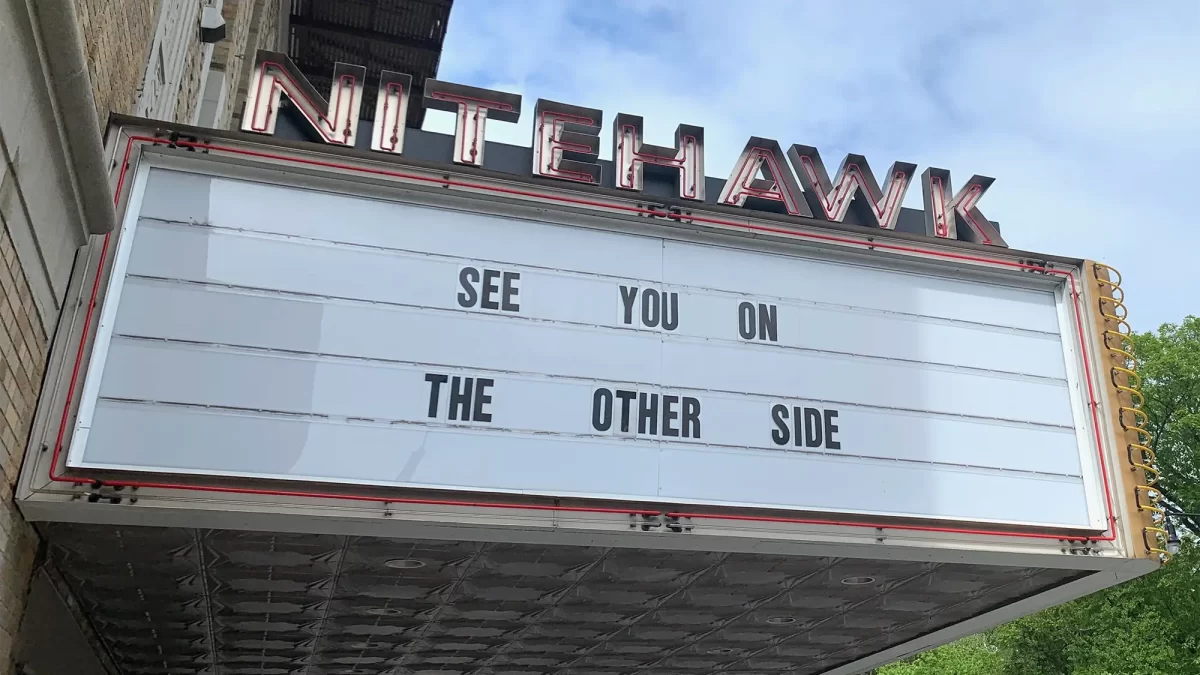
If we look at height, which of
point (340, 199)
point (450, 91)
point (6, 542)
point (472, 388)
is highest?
point (450, 91)

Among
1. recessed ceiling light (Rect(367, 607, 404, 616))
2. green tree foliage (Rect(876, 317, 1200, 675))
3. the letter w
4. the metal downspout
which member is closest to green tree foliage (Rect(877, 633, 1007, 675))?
green tree foliage (Rect(876, 317, 1200, 675))

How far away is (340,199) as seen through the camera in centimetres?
714

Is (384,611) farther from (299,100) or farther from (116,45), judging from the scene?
(116,45)

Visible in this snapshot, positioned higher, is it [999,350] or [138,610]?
[999,350]

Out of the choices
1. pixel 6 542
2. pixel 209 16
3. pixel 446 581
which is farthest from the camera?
pixel 209 16

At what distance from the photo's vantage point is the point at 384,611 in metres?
8.64

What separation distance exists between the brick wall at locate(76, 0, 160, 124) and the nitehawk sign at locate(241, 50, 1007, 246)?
81 cm

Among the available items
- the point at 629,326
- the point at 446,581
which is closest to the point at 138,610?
the point at 446,581

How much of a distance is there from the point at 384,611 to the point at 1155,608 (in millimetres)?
21808

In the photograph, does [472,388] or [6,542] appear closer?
[6,542]

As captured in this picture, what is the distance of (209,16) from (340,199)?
179 inches

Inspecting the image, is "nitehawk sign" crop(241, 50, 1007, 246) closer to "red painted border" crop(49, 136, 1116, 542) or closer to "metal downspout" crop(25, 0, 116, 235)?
"red painted border" crop(49, 136, 1116, 542)

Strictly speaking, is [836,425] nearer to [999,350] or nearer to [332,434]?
[999,350]

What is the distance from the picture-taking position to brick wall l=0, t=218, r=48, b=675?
16.8 ft
